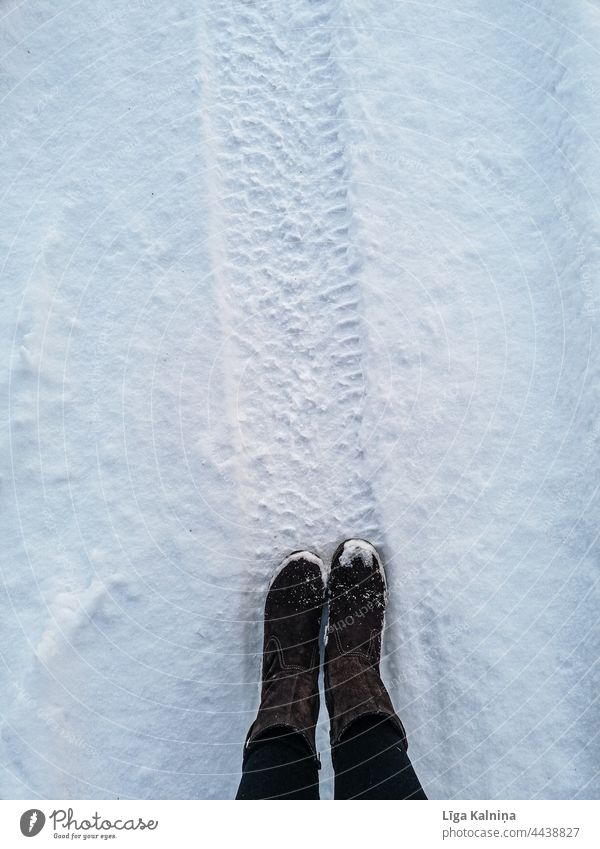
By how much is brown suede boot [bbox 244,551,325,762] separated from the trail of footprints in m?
0.11

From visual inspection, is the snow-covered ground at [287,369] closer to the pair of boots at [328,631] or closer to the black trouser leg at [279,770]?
the pair of boots at [328,631]

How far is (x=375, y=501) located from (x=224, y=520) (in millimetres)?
562

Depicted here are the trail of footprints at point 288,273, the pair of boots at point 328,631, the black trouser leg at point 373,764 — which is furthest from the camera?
the trail of footprints at point 288,273

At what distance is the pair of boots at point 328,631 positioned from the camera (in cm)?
199

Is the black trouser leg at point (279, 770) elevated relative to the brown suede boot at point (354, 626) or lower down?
lower down

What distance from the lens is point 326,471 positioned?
214 centimetres
